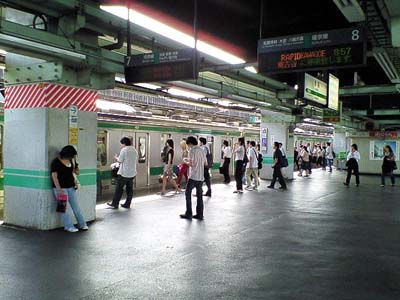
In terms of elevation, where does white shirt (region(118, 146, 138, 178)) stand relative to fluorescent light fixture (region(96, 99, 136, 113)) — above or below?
below

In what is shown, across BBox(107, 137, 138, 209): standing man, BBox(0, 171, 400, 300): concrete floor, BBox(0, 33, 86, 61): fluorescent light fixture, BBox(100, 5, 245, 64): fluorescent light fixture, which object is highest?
BBox(100, 5, 245, 64): fluorescent light fixture

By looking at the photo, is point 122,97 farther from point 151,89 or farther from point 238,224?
point 238,224

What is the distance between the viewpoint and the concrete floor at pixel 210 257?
13.1 ft

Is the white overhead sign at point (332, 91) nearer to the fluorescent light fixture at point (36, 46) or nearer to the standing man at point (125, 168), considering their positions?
the standing man at point (125, 168)

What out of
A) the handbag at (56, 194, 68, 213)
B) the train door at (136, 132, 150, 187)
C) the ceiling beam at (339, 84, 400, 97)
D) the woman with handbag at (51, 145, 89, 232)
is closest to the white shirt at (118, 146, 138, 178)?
the woman with handbag at (51, 145, 89, 232)

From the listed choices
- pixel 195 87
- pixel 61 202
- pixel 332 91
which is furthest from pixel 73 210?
pixel 332 91

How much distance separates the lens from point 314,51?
5426 millimetres

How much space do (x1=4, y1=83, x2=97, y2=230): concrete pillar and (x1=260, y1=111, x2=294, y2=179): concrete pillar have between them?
1070 cm

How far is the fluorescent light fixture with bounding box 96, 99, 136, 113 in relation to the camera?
1117cm

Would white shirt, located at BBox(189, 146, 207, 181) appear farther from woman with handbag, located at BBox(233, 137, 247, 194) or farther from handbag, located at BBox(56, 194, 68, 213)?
woman with handbag, located at BBox(233, 137, 247, 194)

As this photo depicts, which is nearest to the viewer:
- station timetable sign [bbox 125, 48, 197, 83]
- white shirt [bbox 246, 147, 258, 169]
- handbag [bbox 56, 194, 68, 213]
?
station timetable sign [bbox 125, 48, 197, 83]

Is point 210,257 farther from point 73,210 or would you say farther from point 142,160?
point 142,160

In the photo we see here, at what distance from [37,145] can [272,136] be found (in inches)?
460

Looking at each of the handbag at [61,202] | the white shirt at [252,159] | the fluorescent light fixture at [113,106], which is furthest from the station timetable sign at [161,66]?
the white shirt at [252,159]
